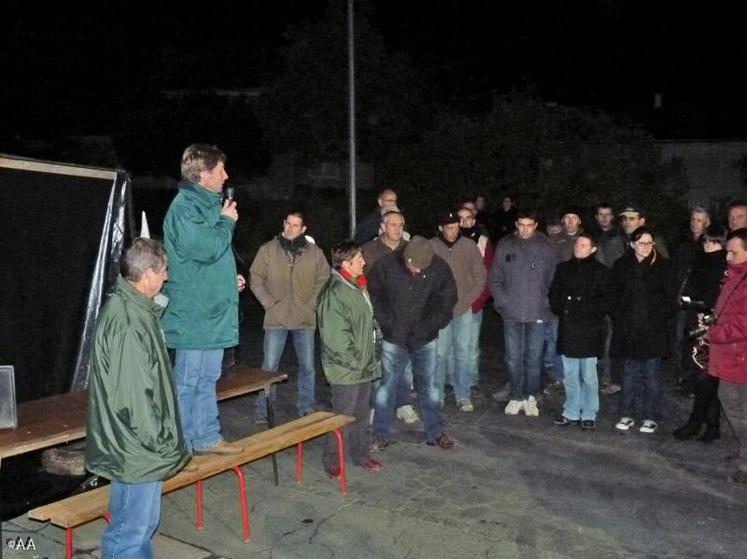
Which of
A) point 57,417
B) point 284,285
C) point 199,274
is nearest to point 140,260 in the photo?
point 199,274

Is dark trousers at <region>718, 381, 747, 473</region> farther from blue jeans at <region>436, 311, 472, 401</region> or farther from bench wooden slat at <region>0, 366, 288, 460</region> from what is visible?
bench wooden slat at <region>0, 366, 288, 460</region>

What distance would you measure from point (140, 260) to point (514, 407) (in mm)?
5193

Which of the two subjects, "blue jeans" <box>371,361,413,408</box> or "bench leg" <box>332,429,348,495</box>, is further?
"blue jeans" <box>371,361,413,408</box>

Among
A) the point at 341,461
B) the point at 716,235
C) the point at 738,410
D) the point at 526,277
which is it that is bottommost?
the point at 341,461

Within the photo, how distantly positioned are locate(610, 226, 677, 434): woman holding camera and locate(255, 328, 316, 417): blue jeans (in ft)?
9.29

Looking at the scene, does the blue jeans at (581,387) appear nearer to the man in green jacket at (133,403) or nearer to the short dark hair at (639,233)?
the short dark hair at (639,233)

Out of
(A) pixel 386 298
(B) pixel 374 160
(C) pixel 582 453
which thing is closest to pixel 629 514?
(C) pixel 582 453

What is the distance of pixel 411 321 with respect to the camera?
7.55 m

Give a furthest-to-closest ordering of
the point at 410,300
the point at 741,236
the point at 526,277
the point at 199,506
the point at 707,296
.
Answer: the point at 526,277 → the point at 707,296 → the point at 410,300 → the point at 741,236 → the point at 199,506

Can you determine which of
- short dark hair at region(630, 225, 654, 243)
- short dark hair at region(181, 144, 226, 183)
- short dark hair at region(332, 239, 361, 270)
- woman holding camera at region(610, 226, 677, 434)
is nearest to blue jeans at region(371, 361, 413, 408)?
woman holding camera at region(610, 226, 677, 434)

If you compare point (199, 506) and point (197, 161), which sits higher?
point (197, 161)

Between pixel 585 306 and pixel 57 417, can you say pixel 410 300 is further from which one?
pixel 57 417

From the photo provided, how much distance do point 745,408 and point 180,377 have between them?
4.33 meters

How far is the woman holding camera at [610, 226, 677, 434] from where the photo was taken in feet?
26.0
